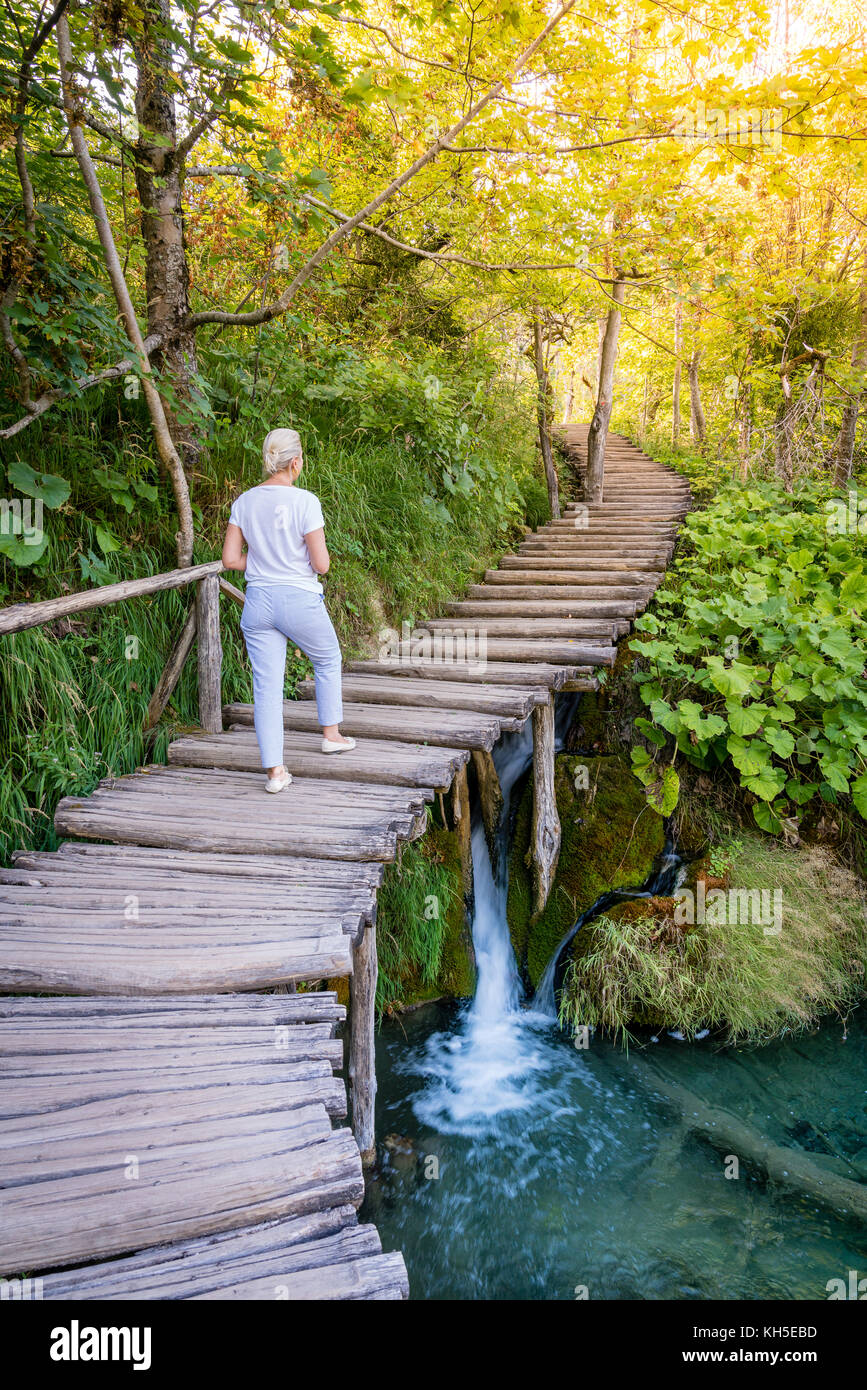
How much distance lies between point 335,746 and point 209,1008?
2.13 meters

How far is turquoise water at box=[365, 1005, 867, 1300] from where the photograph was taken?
3.85 meters

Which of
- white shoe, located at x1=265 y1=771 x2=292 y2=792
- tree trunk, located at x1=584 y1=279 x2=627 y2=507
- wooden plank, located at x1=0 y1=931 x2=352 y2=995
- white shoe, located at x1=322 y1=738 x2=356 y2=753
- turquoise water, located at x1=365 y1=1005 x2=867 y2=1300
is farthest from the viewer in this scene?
tree trunk, located at x1=584 y1=279 x2=627 y2=507

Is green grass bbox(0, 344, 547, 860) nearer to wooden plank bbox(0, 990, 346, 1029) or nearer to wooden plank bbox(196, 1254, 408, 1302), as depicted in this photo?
wooden plank bbox(0, 990, 346, 1029)

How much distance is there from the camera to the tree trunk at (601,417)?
10.9 m

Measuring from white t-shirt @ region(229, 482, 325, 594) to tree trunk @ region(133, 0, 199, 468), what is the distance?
3.92 feet

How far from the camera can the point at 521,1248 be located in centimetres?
396

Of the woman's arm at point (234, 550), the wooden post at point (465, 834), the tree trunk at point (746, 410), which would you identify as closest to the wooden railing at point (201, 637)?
the woman's arm at point (234, 550)

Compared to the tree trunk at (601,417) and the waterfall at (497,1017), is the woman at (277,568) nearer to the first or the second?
the waterfall at (497,1017)

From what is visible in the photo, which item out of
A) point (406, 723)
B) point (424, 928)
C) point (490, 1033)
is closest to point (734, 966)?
point (490, 1033)

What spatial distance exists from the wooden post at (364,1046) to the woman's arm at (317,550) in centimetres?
191

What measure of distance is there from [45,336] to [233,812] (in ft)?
8.91

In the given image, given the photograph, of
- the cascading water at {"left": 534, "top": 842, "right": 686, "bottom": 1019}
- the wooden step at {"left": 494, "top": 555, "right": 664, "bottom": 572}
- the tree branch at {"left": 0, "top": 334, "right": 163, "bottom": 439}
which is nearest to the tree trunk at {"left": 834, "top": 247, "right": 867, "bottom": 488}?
the wooden step at {"left": 494, "top": 555, "right": 664, "bottom": 572}
